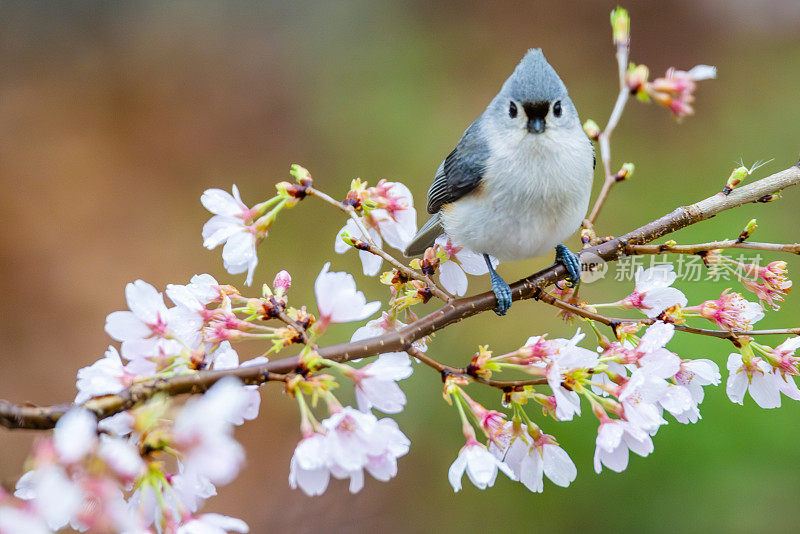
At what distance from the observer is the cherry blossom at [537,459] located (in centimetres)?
131

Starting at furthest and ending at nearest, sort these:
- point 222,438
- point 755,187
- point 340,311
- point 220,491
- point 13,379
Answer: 1. point 13,379
2. point 220,491
3. point 755,187
4. point 340,311
5. point 222,438

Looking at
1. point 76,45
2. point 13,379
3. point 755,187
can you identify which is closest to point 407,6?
point 76,45

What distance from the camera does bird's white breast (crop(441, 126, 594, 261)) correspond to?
6.01 ft

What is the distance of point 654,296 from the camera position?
4.84 feet

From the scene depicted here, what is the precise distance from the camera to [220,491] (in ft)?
12.1

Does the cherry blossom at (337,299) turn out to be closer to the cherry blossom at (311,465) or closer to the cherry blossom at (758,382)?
the cherry blossom at (311,465)

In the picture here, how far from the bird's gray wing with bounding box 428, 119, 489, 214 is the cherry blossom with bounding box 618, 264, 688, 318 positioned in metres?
0.61

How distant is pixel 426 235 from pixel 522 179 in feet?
1.85

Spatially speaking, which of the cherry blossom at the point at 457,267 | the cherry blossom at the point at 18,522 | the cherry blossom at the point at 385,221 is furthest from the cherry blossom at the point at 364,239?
the cherry blossom at the point at 18,522

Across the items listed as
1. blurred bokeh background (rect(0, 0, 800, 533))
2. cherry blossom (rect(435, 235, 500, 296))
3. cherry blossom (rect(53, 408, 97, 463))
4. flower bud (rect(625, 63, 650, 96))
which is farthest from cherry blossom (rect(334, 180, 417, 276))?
blurred bokeh background (rect(0, 0, 800, 533))

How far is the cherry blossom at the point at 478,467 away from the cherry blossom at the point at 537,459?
0.36 feet

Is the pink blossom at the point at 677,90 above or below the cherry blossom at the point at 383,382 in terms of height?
above

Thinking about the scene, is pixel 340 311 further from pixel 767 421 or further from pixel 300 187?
pixel 767 421

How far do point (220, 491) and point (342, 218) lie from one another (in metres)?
1.70
